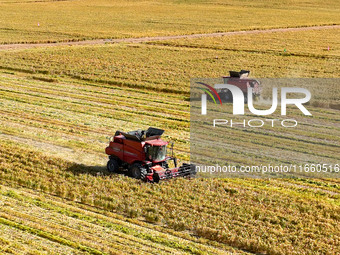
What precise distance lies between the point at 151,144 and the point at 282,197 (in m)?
5.35

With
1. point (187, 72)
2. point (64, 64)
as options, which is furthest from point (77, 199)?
point (64, 64)


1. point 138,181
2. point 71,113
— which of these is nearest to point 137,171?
point 138,181

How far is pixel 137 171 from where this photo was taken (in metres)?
22.3

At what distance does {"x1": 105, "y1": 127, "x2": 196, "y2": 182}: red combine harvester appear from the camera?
22156mm

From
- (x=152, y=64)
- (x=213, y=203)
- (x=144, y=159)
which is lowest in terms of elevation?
(x=213, y=203)

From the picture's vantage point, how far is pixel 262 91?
39250mm

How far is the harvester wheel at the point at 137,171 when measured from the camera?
22.1 meters

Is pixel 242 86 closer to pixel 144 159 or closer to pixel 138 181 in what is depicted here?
pixel 144 159

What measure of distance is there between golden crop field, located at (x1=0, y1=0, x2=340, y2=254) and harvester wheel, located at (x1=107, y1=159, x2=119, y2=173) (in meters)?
0.29

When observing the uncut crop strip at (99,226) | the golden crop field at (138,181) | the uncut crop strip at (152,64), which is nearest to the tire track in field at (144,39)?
the golden crop field at (138,181)


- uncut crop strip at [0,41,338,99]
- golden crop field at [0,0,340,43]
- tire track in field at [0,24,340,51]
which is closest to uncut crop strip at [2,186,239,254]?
uncut crop strip at [0,41,338,99]

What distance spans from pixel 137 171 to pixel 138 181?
0.46 m

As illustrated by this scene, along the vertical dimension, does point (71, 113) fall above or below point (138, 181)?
above

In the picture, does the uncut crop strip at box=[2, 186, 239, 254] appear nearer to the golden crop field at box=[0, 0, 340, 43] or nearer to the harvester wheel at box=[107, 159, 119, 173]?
the harvester wheel at box=[107, 159, 119, 173]
